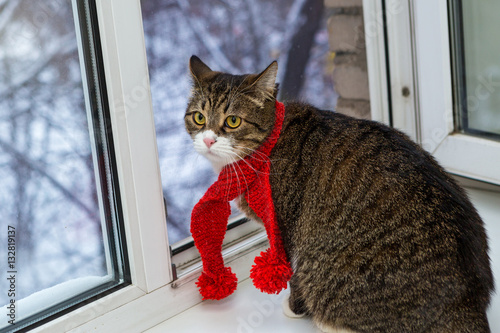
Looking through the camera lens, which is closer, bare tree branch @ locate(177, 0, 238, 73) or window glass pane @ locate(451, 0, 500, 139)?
bare tree branch @ locate(177, 0, 238, 73)

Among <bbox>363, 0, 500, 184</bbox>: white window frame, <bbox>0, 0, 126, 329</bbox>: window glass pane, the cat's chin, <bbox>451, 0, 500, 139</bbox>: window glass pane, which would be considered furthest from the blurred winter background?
<bbox>451, 0, 500, 139</bbox>: window glass pane

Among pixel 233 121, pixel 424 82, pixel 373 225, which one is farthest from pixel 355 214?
pixel 424 82

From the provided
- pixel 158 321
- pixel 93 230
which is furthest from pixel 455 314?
pixel 93 230

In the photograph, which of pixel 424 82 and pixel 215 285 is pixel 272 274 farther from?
pixel 424 82

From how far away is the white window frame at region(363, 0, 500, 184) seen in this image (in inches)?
66.7

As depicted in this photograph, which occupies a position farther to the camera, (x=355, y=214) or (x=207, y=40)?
(x=207, y=40)

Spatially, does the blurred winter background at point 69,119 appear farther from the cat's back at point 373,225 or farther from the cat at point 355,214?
the cat's back at point 373,225

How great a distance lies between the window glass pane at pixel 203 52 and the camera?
54.0 inches

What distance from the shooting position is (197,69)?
129 cm

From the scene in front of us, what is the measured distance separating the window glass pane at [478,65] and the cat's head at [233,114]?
82 cm

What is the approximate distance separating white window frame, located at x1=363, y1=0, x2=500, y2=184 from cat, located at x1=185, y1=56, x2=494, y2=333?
0.61 meters

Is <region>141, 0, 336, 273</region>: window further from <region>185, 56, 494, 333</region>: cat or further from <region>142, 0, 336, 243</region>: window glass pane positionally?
<region>185, 56, 494, 333</region>: cat

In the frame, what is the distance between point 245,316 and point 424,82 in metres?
1.01

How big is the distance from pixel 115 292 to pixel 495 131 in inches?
51.0
